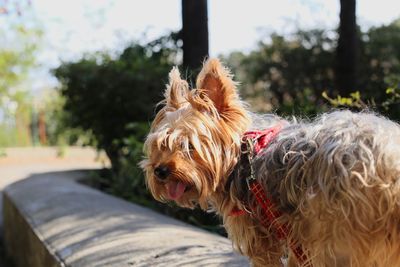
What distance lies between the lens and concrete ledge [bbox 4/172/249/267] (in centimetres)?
414

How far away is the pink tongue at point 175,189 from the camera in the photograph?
3129mm

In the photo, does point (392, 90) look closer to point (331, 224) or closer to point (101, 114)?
point (331, 224)

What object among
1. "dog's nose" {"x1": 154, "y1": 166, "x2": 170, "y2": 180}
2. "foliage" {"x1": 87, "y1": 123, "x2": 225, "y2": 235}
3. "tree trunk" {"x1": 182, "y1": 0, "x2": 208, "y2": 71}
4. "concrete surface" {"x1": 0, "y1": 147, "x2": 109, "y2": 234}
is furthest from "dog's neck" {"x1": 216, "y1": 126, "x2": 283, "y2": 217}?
"concrete surface" {"x1": 0, "y1": 147, "x2": 109, "y2": 234}

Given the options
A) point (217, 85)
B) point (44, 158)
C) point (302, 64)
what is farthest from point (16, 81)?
point (217, 85)

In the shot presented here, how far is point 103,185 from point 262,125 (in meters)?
7.37

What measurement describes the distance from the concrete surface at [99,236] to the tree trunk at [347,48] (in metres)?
4.31

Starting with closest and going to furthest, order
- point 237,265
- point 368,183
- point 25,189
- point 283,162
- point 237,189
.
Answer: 1. point 368,183
2. point 283,162
3. point 237,189
4. point 237,265
5. point 25,189

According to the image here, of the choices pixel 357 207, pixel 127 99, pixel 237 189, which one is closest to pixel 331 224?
pixel 357 207

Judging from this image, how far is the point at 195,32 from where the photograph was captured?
26.6ft

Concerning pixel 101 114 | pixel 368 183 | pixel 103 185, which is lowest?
pixel 103 185

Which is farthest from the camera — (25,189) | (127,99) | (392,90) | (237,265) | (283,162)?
(127,99)

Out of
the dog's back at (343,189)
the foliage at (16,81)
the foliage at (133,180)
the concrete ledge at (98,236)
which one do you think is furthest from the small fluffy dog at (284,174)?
the foliage at (16,81)

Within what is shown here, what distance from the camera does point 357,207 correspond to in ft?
8.34

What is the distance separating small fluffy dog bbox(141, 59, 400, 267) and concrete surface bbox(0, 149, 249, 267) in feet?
2.67
